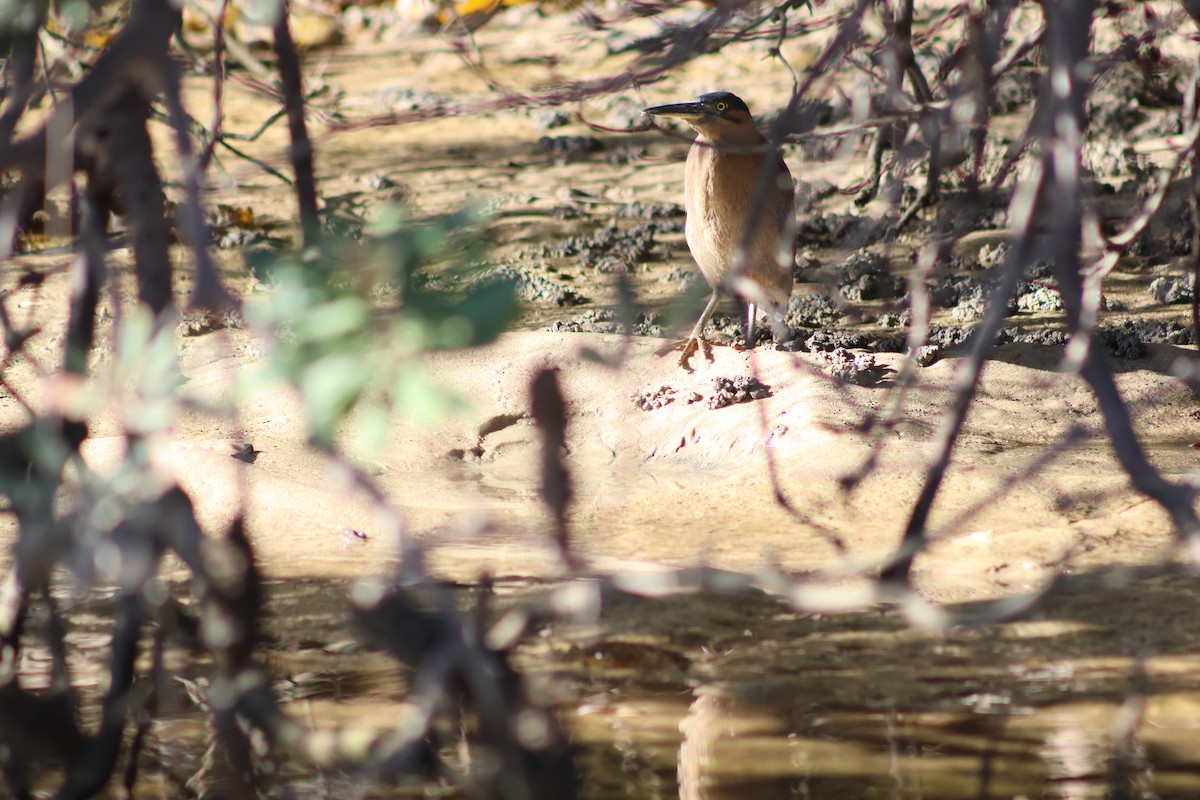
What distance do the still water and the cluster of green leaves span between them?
99cm

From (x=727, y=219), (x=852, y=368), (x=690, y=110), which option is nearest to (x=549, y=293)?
(x=727, y=219)

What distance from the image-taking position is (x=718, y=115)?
18.1 ft

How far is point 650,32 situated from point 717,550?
687 cm

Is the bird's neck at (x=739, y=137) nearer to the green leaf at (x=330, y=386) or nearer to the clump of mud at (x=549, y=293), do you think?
the clump of mud at (x=549, y=293)

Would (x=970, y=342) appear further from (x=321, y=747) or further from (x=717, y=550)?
(x=321, y=747)

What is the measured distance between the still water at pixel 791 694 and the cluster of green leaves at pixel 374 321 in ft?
3.24

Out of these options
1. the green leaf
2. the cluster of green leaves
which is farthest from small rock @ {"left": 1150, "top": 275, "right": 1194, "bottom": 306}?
the green leaf

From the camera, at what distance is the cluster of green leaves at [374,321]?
139 cm

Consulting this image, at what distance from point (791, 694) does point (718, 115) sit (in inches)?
123

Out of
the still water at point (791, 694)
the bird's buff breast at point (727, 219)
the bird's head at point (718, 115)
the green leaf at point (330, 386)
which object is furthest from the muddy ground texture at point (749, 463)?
the bird's head at point (718, 115)

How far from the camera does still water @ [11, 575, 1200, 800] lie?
102 inches

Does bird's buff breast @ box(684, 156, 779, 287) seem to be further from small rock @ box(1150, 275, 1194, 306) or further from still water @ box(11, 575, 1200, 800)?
still water @ box(11, 575, 1200, 800)

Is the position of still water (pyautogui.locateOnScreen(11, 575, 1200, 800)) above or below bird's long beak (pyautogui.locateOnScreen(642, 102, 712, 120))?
below

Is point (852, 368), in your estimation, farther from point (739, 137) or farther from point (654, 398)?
point (739, 137)
